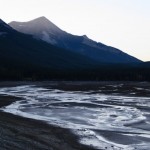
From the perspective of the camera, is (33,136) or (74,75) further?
(74,75)

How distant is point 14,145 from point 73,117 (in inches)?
780

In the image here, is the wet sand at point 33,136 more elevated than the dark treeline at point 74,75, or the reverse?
the dark treeline at point 74,75

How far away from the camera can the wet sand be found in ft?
98.3

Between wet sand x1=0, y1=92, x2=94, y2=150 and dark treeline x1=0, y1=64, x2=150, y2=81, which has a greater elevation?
dark treeline x1=0, y1=64, x2=150, y2=81

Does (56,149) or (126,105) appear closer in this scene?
(56,149)

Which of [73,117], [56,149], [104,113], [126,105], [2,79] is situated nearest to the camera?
[56,149]

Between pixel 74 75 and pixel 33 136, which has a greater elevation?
pixel 74 75

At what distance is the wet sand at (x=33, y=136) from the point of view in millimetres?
29959

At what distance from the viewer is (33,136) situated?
3403 cm

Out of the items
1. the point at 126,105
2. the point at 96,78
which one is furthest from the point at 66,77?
the point at 126,105

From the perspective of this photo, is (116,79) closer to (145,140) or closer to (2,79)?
(2,79)

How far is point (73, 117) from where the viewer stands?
49156 mm

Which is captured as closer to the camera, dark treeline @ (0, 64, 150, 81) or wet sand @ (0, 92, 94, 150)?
wet sand @ (0, 92, 94, 150)

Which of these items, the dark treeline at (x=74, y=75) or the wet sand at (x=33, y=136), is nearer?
the wet sand at (x=33, y=136)
